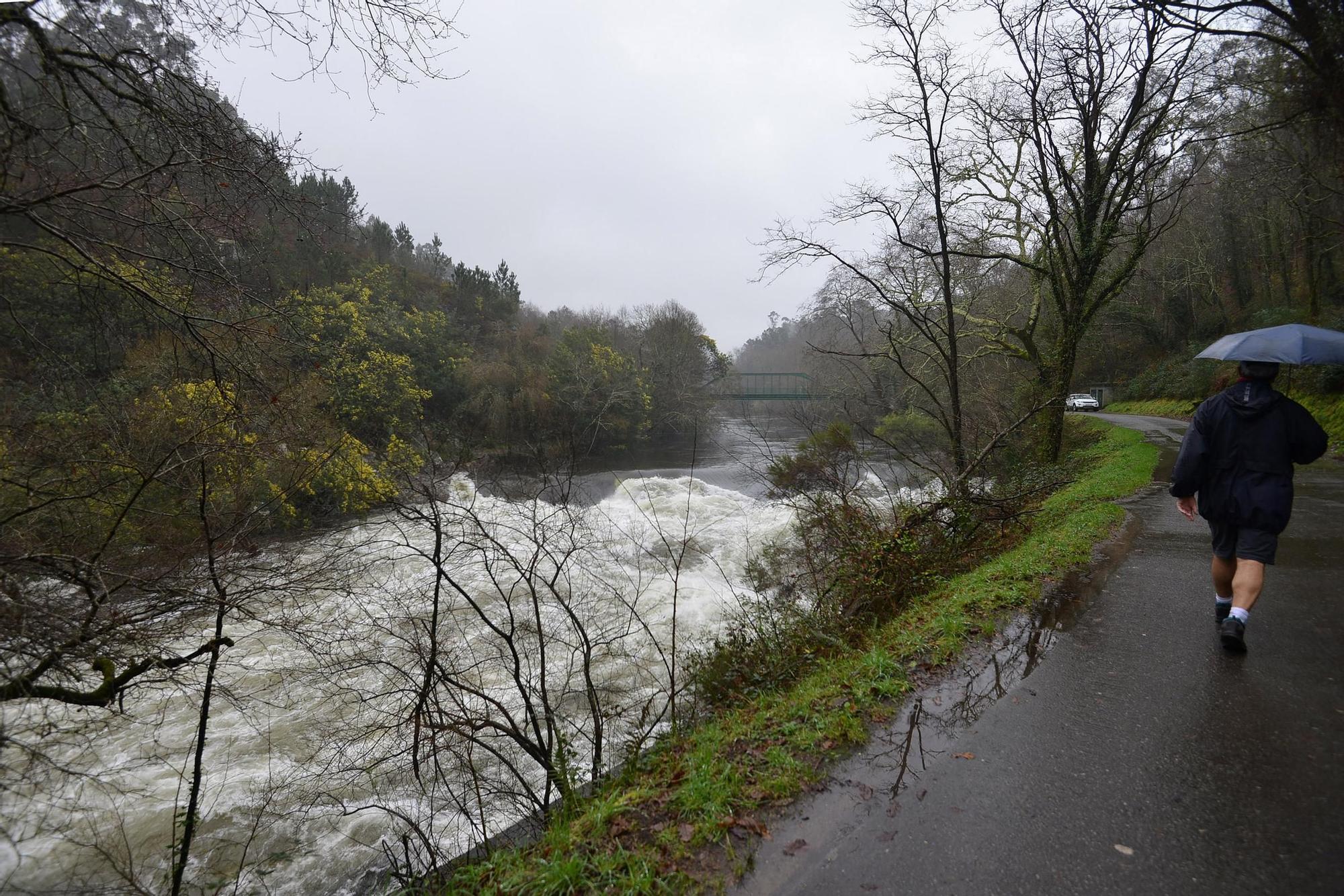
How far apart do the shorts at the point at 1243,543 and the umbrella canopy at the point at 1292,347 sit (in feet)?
3.43

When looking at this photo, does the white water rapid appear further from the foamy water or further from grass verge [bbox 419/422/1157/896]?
grass verge [bbox 419/422/1157/896]

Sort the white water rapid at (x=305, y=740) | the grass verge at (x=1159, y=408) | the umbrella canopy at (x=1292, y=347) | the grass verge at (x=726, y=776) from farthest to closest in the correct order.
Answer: the grass verge at (x=1159, y=408) → the white water rapid at (x=305, y=740) → the umbrella canopy at (x=1292, y=347) → the grass verge at (x=726, y=776)

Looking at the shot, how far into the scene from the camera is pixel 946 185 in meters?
12.3

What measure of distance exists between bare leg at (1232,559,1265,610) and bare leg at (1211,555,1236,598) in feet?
0.77

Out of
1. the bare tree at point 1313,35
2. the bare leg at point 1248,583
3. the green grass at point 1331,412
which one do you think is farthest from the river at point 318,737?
the green grass at point 1331,412

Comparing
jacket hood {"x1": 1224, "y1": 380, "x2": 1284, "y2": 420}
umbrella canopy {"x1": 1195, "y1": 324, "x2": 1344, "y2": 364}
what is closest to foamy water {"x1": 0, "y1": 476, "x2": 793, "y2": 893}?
jacket hood {"x1": 1224, "y1": 380, "x2": 1284, "y2": 420}

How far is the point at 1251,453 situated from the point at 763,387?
68123mm

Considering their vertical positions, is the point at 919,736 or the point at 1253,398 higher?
the point at 1253,398

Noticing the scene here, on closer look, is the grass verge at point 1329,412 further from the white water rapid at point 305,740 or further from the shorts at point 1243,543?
the white water rapid at point 305,740

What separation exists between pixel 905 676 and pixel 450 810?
3836 millimetres

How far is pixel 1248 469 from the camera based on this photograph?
11.6ft

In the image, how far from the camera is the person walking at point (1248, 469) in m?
3.47

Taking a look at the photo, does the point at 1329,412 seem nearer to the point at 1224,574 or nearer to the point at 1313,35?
the point at 1313,35

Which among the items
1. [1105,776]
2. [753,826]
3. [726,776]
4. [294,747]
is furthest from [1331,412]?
[294,747]
